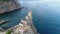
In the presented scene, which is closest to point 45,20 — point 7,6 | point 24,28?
point 7,6

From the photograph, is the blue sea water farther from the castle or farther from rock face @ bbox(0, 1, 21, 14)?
the castle

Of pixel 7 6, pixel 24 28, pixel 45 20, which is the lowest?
pixel 24 28

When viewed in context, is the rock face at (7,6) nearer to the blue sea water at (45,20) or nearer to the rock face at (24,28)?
the blue sea water at (45,20)

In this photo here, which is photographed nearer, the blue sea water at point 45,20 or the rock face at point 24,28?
the rock face at point 24,28

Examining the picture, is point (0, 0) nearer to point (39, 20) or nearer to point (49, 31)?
point (39, 20)

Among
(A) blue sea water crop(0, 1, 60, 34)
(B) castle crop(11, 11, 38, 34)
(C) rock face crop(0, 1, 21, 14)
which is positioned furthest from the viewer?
(C) rock face crop(0, 1, 21, 14)

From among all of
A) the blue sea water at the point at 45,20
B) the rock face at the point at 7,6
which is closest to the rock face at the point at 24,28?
the blue sea water at the point at 45,20

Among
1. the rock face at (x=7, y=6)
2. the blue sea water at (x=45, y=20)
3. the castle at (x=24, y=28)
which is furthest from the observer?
the rock face at (x=7, y=6)

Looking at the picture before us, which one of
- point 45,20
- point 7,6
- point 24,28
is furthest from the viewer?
point 7,6

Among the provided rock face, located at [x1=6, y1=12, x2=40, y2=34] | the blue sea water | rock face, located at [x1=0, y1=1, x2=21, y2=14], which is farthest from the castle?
rock face, located at [x1=0, y1=1, x2=21, y2=14]

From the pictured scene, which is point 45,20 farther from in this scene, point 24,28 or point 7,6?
point 24,28

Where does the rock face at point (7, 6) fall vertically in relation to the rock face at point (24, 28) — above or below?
above
